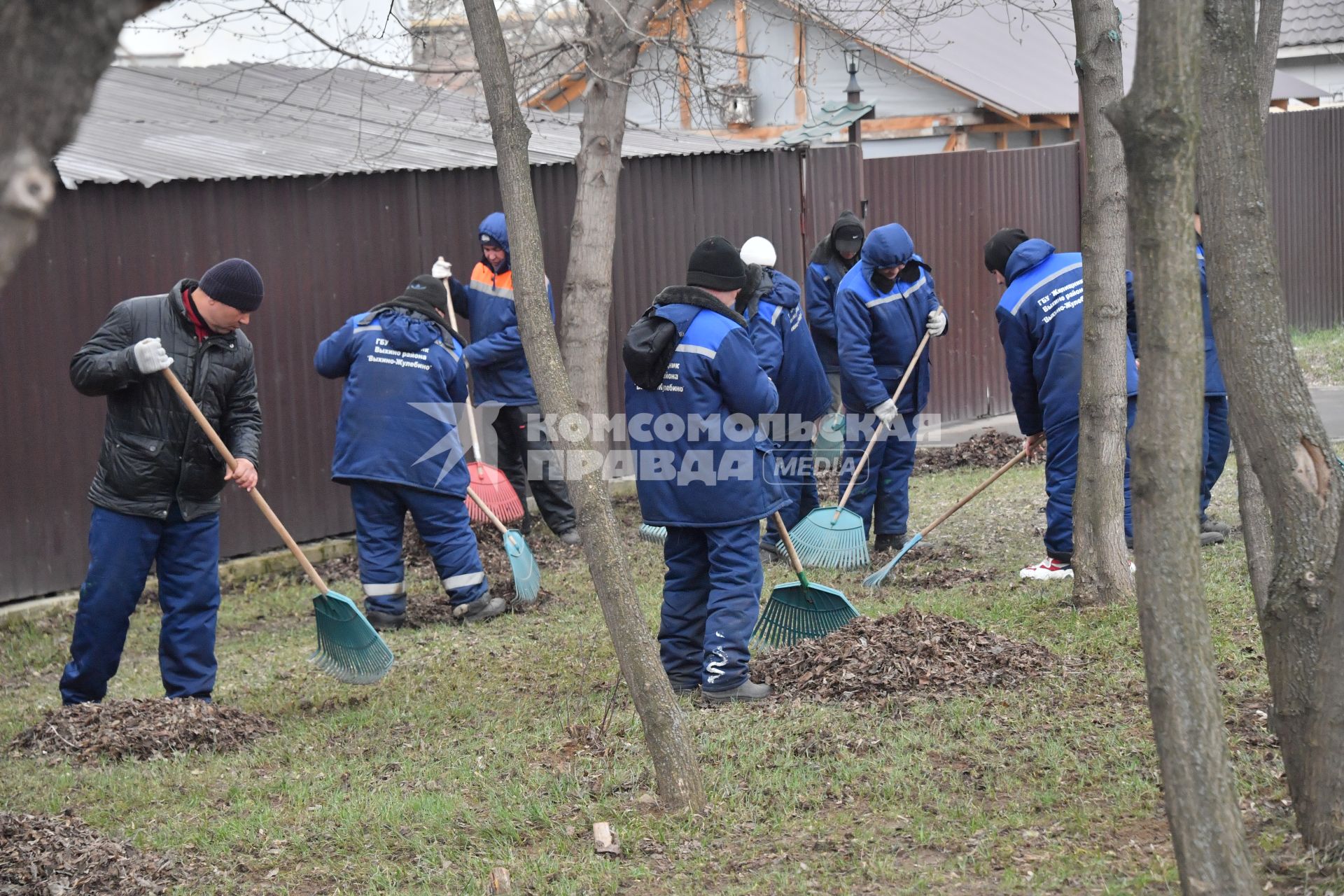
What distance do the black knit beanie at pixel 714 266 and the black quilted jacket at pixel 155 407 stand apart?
206cm

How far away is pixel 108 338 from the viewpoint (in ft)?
18.6

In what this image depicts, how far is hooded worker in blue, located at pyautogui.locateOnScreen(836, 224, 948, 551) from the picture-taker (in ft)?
27.0

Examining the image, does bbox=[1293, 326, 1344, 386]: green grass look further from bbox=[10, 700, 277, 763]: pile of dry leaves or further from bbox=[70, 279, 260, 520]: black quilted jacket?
bbox=[10, 700, 277, 763]: pile of dry leaves

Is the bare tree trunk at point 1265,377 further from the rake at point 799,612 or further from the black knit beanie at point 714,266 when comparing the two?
the rake at point 799,612

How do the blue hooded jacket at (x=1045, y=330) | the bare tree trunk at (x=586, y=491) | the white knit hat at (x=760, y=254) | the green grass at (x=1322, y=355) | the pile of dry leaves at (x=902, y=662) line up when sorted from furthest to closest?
the green grass at (x=1322, y=355) → the white knit hat at (x=760, y=254) → the blue hooded jacket at (x=1045, y=330) → the pile of dry leaves at (x=902, y=662) → the bare tree trunk at (x=586, y=491)

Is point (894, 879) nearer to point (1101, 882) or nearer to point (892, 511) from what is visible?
point (1101, 882)

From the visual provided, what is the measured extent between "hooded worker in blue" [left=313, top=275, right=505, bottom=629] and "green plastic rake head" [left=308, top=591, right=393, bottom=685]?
119 cm

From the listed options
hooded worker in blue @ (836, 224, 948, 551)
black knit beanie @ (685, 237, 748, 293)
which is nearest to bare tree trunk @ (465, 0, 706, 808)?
black knit beanie @ (685, 237, 748, 293)

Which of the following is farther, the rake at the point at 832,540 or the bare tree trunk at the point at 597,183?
the bare tree trunk at the point at 597,183

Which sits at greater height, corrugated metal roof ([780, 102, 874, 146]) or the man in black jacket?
corrugated metal roof ([780, 102, 874, 146])

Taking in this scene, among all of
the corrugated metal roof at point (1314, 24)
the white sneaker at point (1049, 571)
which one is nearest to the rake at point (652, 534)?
the white sneaker at point (1049, 571)

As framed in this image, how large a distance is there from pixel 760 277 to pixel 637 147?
4267mm

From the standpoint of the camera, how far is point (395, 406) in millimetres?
7297

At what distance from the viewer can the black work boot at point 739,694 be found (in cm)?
543
